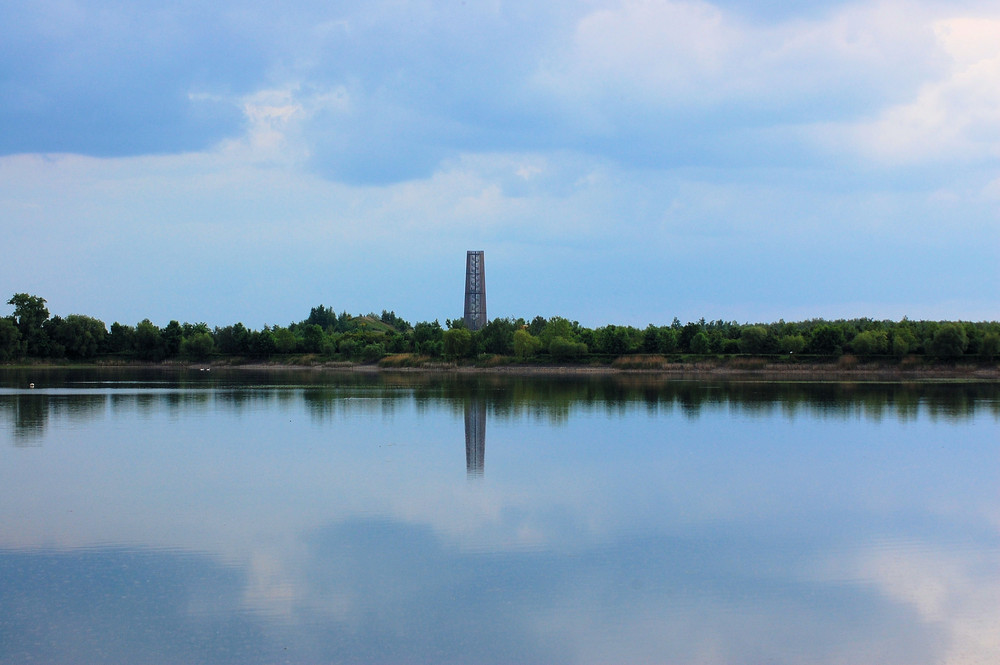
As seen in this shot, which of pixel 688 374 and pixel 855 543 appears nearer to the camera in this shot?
pixel 855 543

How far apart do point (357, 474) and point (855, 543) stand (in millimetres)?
9670

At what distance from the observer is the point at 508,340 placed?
93688mm

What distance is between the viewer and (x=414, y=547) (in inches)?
487

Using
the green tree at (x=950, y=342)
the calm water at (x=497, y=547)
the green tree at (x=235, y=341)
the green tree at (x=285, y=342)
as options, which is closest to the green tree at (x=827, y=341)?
the green tree at (x=950, y=342)

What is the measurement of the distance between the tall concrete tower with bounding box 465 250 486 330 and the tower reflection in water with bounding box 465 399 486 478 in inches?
2854

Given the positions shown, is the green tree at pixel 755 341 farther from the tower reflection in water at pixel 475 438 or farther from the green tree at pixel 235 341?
the green tree at pixel 235 341

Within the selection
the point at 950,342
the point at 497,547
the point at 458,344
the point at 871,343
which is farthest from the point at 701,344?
the point at 497,547

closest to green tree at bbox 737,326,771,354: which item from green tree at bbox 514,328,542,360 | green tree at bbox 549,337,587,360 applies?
green tree at bbox 549,337,587,360

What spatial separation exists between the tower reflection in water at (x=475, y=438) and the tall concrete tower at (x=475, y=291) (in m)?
72.5

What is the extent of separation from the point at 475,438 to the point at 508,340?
6883 cm

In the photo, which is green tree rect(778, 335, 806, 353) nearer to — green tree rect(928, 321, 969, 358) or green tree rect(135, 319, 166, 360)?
green tree rect(928, 321, 969, 358)

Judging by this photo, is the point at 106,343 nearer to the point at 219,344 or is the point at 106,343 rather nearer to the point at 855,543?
the point at 219,344

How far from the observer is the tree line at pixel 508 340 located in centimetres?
7331

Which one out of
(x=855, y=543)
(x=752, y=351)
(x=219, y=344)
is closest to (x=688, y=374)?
(x=752, y=351)
